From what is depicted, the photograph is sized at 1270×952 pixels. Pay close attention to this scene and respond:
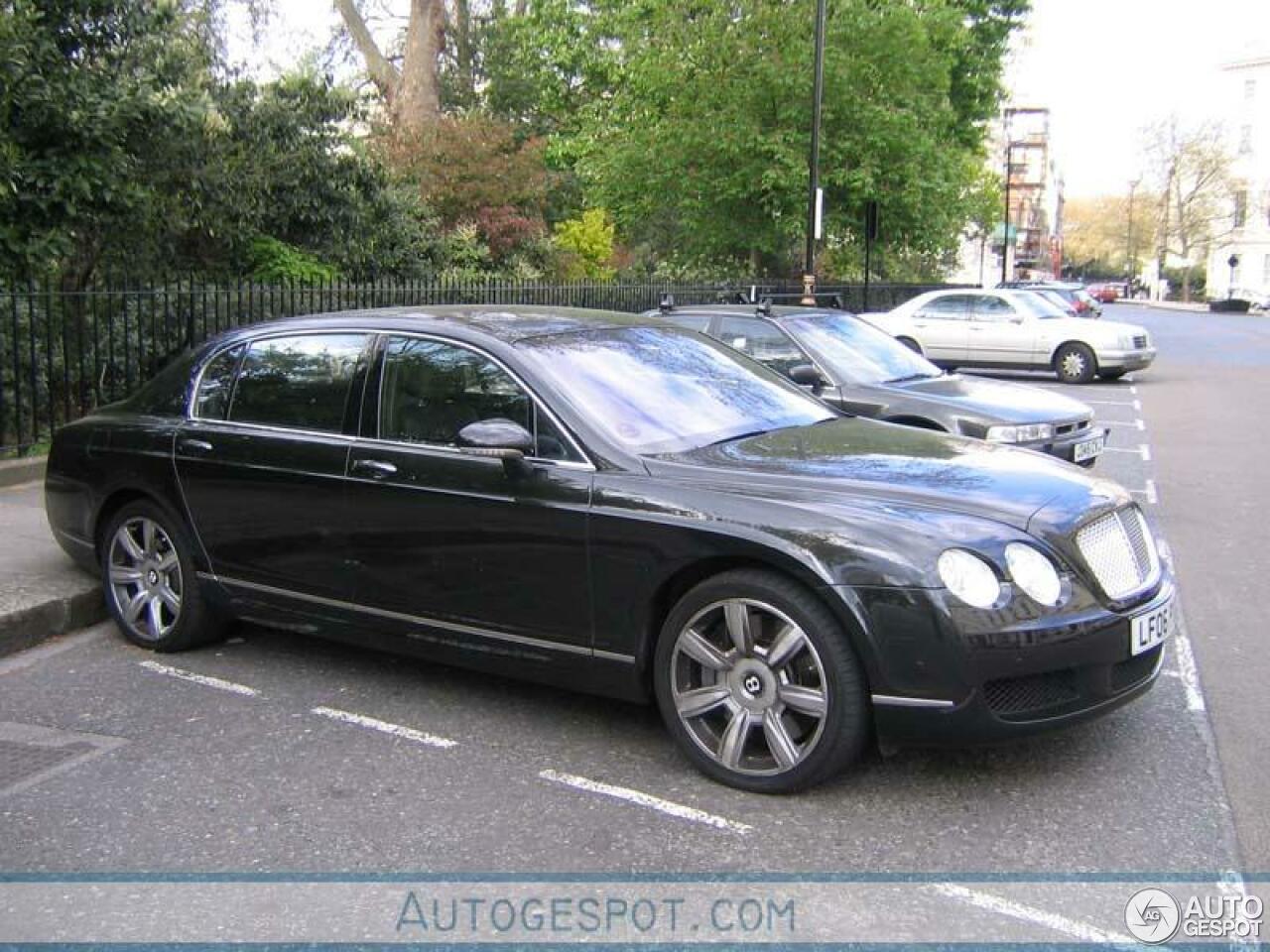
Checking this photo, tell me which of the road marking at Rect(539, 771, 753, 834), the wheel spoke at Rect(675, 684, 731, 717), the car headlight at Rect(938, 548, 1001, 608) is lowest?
the road marking at Rect(539, 771, 753, 834)

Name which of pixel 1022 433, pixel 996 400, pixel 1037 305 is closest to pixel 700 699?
pixel 1022 433

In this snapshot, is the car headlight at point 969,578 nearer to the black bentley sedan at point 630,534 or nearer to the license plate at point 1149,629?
the black bentley sedan at point 630,534

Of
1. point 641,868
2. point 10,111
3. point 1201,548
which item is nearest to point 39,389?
point 10,111

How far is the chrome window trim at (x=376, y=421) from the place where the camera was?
430 centimetres

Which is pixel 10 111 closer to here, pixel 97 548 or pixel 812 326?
pixel 97 548

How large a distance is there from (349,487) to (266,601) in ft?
2.42

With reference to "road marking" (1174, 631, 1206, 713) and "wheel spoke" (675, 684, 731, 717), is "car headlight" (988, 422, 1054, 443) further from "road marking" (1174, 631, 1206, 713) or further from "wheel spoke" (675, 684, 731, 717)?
"wheel spoke" (675, 684, 731, 717)

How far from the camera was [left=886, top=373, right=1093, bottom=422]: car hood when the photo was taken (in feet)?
26.7

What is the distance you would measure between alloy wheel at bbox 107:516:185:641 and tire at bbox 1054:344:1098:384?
16855mm

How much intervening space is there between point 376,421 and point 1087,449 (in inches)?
220

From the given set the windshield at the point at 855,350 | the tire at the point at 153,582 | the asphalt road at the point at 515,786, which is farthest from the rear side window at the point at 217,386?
the windshield at the point at 855,350

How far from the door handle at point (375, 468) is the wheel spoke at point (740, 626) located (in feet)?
5.10

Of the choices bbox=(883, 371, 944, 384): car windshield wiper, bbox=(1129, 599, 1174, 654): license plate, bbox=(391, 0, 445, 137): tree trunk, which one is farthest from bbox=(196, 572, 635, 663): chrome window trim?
bbox=(391, 0, 445, 137): tree trunk

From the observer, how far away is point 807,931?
3078 millimetres
